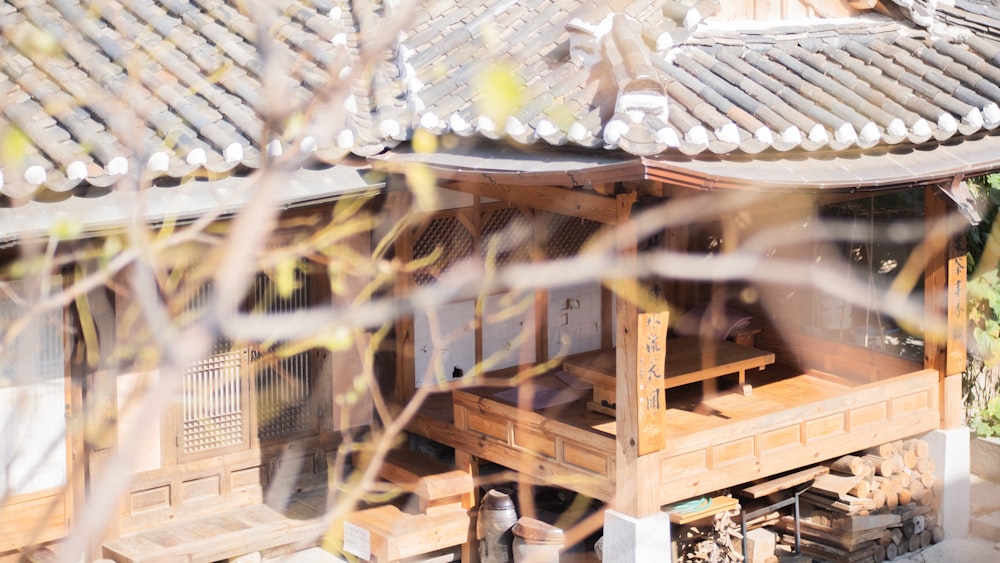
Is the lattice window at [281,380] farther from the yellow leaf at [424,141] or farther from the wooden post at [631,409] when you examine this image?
the wooden post at [631,409]

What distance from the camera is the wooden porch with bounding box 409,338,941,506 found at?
8125mm

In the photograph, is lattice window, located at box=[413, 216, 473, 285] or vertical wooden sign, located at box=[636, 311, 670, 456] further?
lattice window, located at box=[413, 216, 473, 285]

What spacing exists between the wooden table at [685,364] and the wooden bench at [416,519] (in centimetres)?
121

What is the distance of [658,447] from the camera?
7.75 metres

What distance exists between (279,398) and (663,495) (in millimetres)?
3138

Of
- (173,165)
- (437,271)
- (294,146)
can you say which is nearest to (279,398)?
(437,271)

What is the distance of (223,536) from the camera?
8438mm

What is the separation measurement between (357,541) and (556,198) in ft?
9.98

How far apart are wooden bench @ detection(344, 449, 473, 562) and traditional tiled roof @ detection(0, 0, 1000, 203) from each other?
8.66ft

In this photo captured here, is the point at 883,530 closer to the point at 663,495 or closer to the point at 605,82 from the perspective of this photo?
the point at 663,495

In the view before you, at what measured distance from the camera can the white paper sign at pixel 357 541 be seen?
28.8ft

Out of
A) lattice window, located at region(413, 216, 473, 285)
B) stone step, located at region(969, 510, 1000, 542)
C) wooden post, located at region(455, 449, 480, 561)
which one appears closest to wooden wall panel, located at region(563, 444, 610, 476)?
wooden post, located at region(455, 449, 480, 561)

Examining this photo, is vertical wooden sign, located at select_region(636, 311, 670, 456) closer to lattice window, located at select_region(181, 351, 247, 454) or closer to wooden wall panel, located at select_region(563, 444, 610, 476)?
wooden wall panel, located at select_region(563, 444, 610, 476)

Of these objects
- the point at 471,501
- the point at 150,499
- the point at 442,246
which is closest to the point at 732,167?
the point at 442,246
